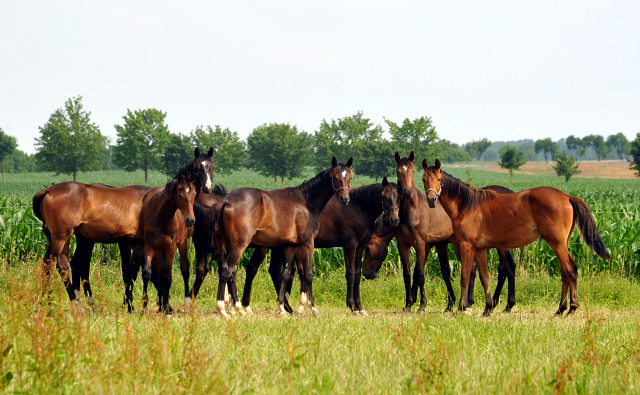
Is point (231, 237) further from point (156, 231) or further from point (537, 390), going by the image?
point (537, 390)

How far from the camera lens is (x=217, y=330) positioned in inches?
257

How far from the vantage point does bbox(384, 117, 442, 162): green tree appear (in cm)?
6544

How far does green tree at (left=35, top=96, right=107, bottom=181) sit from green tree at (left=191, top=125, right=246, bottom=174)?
41.2 ft

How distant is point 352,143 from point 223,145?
15550 millimetres

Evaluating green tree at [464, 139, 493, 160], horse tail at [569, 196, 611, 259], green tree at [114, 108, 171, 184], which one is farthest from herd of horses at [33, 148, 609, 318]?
green tree at [464, 139, 493, 160]

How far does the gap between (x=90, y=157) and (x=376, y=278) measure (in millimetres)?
63635

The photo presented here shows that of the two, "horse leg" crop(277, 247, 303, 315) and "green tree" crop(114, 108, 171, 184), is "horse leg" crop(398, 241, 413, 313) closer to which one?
"horse leg" crop(277, 247, 303, 315)

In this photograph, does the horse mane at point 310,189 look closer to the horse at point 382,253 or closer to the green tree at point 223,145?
the horse at point 382,253

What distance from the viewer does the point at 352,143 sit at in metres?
67.2

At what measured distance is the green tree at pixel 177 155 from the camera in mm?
63062

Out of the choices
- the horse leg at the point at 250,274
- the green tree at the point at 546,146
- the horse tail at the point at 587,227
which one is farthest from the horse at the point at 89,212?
the green tree at the point at 546,146

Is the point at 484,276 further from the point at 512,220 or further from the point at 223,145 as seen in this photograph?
the point at 223,145

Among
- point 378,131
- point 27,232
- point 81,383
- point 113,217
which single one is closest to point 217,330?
point 81,383

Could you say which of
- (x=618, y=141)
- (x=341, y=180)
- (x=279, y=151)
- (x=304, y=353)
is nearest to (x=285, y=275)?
(x=341, y=180)
